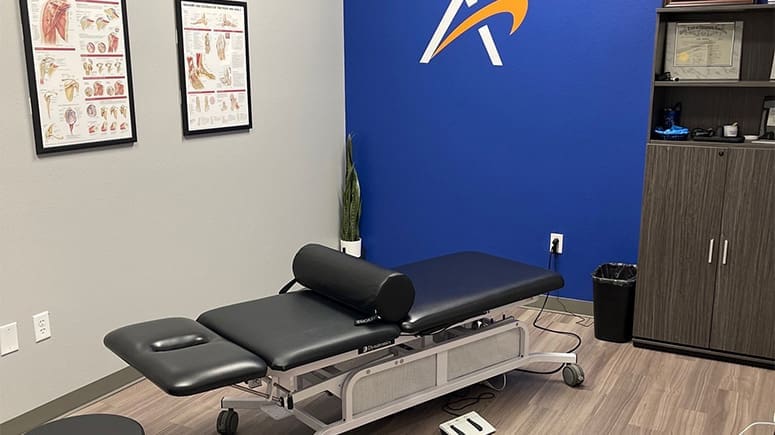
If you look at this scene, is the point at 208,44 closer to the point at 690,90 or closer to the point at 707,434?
the point at 690,90

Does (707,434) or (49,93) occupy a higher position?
(49,93)

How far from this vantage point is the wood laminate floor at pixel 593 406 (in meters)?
2.63

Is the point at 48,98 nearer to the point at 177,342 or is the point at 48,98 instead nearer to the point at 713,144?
the point at 177,342

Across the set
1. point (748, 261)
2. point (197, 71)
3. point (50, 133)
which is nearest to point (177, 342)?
point (50, 133)

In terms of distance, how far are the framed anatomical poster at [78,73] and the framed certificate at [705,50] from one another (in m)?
2.29

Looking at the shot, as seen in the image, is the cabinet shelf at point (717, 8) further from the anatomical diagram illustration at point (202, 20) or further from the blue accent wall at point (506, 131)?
the anatomical diagram illustration at point (202, 20)

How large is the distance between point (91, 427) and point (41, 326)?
784 mm

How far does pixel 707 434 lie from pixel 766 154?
114cm

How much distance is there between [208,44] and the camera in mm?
3232

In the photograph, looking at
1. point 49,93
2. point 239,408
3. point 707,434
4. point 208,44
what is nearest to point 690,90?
point 707,434

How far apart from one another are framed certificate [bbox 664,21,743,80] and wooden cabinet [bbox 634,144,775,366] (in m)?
0.38

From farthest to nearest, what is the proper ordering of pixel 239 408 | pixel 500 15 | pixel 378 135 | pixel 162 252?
pixel 378 135
pixel 500 15
pixel 162 252
pixel 239 408

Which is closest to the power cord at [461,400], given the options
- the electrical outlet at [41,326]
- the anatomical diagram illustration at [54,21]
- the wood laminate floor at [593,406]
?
the wood laminate floor at [593,406]

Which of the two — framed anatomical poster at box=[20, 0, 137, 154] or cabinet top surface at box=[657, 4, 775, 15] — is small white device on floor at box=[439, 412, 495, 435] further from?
cabinet top surface at box=[657, 4, 775, 15]
